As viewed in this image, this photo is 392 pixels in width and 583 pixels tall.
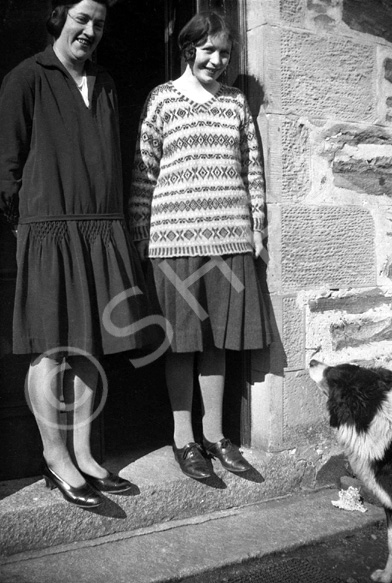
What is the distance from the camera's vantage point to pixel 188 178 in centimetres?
293

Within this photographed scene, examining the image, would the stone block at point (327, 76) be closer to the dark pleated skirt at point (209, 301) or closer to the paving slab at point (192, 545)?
the dark pleated skirt at point (209, 301)

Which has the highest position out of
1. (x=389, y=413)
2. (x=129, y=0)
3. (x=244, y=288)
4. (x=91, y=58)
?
(x=129, y=0)

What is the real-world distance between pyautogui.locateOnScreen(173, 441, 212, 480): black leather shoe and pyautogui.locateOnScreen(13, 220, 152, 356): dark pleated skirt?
0.60 m

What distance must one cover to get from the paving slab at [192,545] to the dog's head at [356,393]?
63cm

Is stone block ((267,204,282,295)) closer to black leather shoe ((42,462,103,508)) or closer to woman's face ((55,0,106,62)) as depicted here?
woman's face ((55,0,106,62))

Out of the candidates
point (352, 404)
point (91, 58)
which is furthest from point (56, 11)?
point (352, 404)

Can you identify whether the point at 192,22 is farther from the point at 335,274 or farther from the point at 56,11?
the point at 335,274

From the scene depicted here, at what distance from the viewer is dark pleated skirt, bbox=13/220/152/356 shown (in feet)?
8.45

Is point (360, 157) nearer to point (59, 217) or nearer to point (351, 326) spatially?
point (351, 326)

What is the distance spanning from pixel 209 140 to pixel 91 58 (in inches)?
23.4

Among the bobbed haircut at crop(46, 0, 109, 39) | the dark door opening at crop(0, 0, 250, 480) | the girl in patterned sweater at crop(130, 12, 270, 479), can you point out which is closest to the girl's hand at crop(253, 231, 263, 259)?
the girl in patterned sweater at crop(130, 12, 270, 479)

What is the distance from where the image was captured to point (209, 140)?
116 inches

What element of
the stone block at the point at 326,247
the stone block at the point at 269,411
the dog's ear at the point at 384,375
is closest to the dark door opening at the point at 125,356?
the stone block at the point at 269,411

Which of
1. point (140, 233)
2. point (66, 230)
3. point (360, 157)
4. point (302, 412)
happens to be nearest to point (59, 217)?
point (66, 230)
